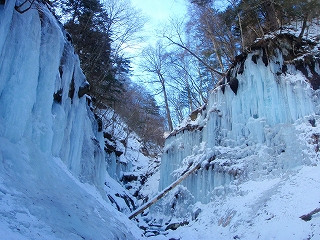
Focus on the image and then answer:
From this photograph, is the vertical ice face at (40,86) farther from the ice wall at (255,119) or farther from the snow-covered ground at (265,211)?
the ice wall at (255,119)

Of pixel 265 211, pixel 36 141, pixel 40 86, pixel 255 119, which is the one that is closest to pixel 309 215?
pixel 265 211

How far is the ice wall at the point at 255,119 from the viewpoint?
10023 mm

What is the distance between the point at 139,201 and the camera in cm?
1739

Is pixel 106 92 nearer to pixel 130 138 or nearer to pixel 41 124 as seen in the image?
pixel 130 138

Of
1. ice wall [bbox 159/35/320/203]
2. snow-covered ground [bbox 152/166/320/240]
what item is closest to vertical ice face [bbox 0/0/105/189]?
snow-covered ground [bbox 152/166/320/240]

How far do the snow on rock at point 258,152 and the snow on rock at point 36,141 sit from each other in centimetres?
414

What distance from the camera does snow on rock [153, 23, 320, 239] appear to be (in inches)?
328

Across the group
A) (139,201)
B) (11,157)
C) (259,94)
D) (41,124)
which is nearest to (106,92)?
(139,201)

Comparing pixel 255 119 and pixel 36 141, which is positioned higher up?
pixel 255 119

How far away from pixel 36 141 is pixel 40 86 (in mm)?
1321

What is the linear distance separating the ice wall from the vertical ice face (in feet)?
16.3

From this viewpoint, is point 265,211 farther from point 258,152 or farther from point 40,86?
point 40,86

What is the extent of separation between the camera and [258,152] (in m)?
10.6

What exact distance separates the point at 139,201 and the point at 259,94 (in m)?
9.84
